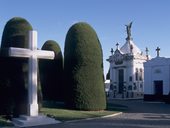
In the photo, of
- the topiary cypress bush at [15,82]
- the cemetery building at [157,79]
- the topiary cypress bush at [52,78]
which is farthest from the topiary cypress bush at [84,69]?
the cemetery building at [157,79]

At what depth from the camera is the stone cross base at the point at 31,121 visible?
1432 cm

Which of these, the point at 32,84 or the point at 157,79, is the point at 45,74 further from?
the point at 157,79

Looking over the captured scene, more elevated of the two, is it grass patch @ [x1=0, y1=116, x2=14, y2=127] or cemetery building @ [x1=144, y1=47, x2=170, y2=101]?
cemetery building @ [x1=144, y1=47, x2=170, y2=101]

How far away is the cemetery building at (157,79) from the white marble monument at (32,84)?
24.5 m

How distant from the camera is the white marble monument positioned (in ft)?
48.1

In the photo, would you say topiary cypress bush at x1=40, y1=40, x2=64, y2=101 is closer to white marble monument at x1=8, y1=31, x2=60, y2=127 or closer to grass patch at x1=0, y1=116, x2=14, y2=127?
white marble monument at x1=8, y1=31, x2=60, y2=127

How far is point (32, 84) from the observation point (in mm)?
15195

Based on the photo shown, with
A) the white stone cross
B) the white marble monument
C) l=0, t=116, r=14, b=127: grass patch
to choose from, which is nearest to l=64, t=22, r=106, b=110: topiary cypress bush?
the white marble monument

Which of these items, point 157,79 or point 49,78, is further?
point 157,79

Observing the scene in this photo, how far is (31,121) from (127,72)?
30.7 meters

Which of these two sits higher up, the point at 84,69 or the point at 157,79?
the point at 84,69

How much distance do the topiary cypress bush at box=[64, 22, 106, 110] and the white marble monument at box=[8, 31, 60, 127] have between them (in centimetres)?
534

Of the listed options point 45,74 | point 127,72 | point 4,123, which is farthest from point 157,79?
point 4,123

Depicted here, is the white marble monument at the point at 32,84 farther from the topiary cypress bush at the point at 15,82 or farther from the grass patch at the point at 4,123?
the topiary cypress bush at the point at 15,82
